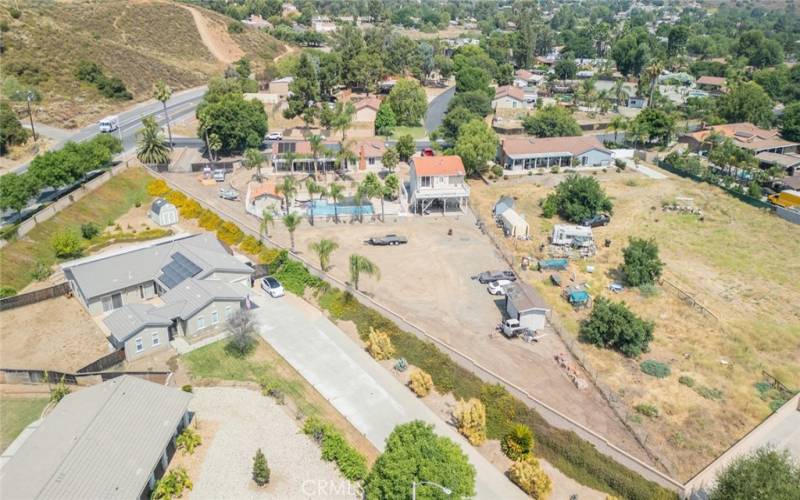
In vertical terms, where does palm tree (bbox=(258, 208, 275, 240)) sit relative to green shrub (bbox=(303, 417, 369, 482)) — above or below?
above

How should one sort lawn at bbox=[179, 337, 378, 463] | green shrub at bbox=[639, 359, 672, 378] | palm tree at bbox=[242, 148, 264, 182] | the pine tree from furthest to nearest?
palm tree at bbox=[242, 148, 264, 182] → green shrub at bbox=[639, 359, 672, 378] → lawn at bbox=[179, 337, 378, 463] → the pine tree

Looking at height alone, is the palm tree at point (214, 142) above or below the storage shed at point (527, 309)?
above

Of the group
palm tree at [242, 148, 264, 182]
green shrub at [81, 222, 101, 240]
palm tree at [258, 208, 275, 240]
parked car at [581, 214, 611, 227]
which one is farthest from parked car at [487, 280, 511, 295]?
green shrub at [81, 222, 101, 240]

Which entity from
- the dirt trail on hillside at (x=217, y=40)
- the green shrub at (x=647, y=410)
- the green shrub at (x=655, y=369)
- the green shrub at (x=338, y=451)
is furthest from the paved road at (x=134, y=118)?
the green shrub at (x=647, y=410)

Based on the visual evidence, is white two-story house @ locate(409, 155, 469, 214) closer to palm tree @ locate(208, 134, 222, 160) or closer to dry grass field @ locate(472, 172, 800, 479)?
dry grass field @ locate(472, 172, 800, 479)

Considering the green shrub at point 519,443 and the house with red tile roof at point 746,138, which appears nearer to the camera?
the green shrub at point 519,443

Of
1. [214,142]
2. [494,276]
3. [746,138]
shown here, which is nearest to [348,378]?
[494,276]

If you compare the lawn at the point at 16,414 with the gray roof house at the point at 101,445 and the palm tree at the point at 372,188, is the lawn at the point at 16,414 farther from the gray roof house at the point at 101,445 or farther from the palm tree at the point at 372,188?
the palm tree at the point at 372,188

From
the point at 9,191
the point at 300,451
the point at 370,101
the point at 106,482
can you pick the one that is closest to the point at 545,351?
the point at 300,451
